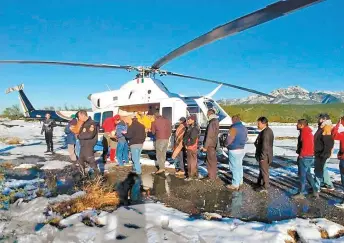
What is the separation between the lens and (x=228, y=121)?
11.0 meters

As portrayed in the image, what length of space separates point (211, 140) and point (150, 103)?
449cm

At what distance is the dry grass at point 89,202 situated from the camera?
4805mm

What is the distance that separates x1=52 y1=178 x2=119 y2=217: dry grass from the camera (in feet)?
15.8

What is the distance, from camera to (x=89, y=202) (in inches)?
199

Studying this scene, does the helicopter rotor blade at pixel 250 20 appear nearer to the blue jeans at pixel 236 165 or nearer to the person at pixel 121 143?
the blue jeans at pixel 236 165

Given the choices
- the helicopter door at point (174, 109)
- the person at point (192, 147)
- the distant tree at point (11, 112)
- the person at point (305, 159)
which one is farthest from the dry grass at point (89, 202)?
the distant tree at point (11, 112)

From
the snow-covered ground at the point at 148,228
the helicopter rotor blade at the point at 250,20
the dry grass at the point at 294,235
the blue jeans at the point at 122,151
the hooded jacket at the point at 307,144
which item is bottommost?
the dry grass at the point at 294,235

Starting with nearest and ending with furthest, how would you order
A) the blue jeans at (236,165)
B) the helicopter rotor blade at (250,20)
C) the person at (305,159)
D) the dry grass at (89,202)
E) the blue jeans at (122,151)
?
the helicopter rotor blade at (250,20) < the dry grass at (89,202) < the person at (305,159) < the blue jeans at (236,165) < the blue jeans at (122,151)

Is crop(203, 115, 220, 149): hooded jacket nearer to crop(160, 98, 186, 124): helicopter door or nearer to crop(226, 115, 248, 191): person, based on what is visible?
crop(226, 115, 248, 191): person

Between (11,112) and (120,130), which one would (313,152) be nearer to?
(120,130)

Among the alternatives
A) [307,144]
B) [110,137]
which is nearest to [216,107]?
[110,137]

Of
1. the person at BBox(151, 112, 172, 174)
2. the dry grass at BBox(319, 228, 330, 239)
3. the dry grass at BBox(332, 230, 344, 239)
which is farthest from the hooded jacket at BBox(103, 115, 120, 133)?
the dry grass at BBox(332, 230, 344, 239)

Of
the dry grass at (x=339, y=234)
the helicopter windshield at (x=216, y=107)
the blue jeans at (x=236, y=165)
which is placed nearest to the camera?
the dry grass at (x=339, y=234)

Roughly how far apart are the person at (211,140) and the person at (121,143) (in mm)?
3052
